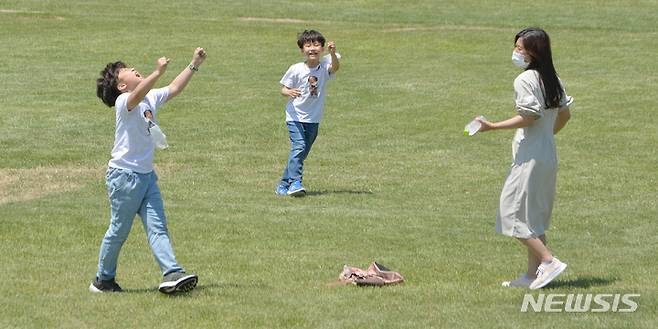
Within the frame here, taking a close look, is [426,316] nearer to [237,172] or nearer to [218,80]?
[237,172]

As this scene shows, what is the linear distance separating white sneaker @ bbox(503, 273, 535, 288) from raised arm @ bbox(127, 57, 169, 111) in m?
3.34

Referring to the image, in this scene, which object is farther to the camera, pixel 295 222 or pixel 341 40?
pixel 341 40

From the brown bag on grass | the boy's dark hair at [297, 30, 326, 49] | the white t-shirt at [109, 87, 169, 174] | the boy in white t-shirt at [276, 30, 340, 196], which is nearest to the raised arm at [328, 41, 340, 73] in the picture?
the boy in white t-shirt at [276, 30, 340, 196]

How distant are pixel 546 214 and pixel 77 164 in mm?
10023

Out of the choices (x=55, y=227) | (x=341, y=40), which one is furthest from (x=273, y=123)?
(x=341, y=40)

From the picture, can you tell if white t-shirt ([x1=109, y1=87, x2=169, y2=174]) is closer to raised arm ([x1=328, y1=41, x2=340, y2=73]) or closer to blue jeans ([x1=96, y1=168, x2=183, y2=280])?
blue jeans ([x1=96, y1=168, x2=183, y2=280])

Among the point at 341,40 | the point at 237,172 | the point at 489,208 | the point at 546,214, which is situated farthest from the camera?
the point at 341,40

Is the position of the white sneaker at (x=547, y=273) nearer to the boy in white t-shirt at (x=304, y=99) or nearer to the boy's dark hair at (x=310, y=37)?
the boy in white t-shirt at (x=304, y=99)

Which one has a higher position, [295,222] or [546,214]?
[546,214]

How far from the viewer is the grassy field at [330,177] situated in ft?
32.9

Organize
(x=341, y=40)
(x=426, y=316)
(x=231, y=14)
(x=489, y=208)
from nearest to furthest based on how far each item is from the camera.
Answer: (x=426, y=316)
(x=489, y=208)
(x=341, y=40)
(x=231, y=14)

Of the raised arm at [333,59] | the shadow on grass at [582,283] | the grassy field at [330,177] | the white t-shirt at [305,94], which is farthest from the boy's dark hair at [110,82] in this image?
the white t-shirt at [305,94]

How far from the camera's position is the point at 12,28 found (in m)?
35.9

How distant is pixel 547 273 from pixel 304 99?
7.05 metres
